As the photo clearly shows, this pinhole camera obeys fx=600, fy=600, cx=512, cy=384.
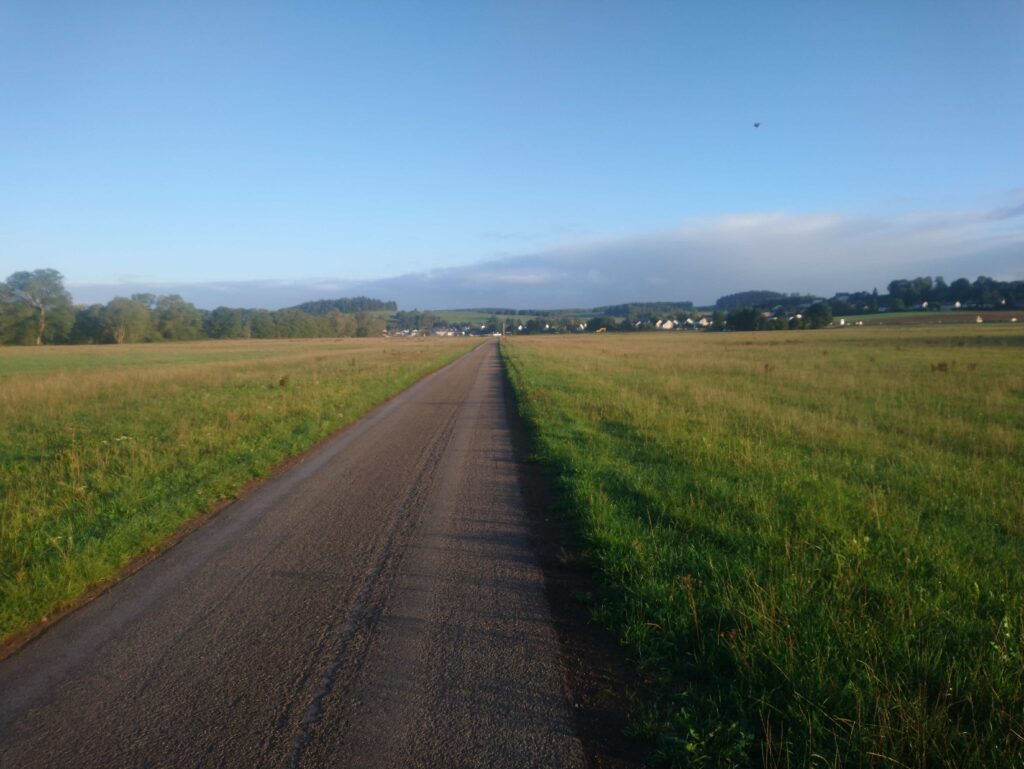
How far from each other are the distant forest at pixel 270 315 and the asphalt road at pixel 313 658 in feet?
335

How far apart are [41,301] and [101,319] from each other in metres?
8.58

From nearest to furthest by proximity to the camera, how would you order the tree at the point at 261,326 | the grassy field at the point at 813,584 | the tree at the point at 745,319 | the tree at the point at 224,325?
the grassy field at the point at 813,584, the tree at the point at 745,319, the tree at the point at 224,325, the tree at the point at 261,326

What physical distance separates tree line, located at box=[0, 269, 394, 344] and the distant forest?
0.12m

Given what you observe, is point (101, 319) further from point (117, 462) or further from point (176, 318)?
point (117, 462)

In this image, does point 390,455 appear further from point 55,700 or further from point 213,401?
point 213,401

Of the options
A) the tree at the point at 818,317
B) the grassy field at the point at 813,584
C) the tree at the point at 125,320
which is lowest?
the grassy field at the point at 813,584

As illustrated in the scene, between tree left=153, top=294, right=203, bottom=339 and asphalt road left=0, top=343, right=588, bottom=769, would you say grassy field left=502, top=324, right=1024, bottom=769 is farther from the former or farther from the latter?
tree left=153, top=294, right=203, bottom=339

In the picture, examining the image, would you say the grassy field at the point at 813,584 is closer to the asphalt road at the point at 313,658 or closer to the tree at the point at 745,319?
the asphalt road at the point at 313,658

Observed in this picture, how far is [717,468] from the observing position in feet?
27.4

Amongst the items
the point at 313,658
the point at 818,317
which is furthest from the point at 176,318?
the point at 313,658

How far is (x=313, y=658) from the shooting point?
3883 millimetres

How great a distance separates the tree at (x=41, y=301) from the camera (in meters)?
85.6

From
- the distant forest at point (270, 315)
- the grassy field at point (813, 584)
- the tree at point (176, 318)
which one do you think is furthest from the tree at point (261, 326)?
the grassy field at point (813, 584)

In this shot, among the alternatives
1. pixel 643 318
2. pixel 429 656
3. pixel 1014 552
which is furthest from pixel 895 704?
pixel 643 318
